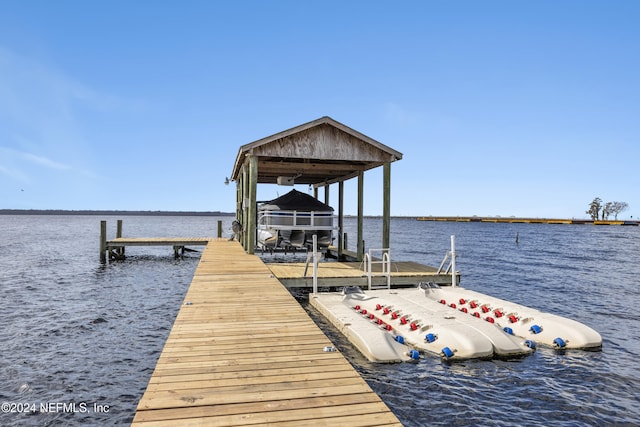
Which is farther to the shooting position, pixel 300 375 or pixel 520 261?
pixel 520 261

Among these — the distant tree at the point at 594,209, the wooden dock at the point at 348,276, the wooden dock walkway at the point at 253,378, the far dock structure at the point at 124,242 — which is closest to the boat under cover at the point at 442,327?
the wooden dock at the point at 348,276

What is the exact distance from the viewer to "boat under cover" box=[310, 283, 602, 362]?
28.1ft

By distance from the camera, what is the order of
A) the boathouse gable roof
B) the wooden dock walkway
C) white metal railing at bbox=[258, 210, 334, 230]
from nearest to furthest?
the wooden dock walkway < the boathouse gable roof < white metal railing at bbox=[258, 210, 334, 230]

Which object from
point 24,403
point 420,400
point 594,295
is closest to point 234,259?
point 24,403

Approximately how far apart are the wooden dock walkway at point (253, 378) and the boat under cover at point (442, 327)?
82.1 inches

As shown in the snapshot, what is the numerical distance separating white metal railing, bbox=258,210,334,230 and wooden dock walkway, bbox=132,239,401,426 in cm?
975

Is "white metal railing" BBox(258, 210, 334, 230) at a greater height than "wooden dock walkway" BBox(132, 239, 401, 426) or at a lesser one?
greater

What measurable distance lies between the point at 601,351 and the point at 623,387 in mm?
2301

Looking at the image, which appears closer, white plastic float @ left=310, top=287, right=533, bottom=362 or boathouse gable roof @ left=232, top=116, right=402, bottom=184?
white plastic float @ left=310, top=287, right=533, bottom=362

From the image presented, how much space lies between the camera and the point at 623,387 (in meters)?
7.97

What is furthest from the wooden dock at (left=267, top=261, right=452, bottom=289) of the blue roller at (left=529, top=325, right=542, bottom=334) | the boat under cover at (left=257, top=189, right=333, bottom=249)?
the blue roller at (left=529, top=325, right=542, bottom=334)

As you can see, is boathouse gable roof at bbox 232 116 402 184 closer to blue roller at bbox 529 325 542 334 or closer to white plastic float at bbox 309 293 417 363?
white plastic float at bbox 309 293 417 363

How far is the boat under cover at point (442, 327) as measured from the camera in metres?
8.58

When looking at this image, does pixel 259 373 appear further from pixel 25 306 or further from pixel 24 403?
pixel 25 306
